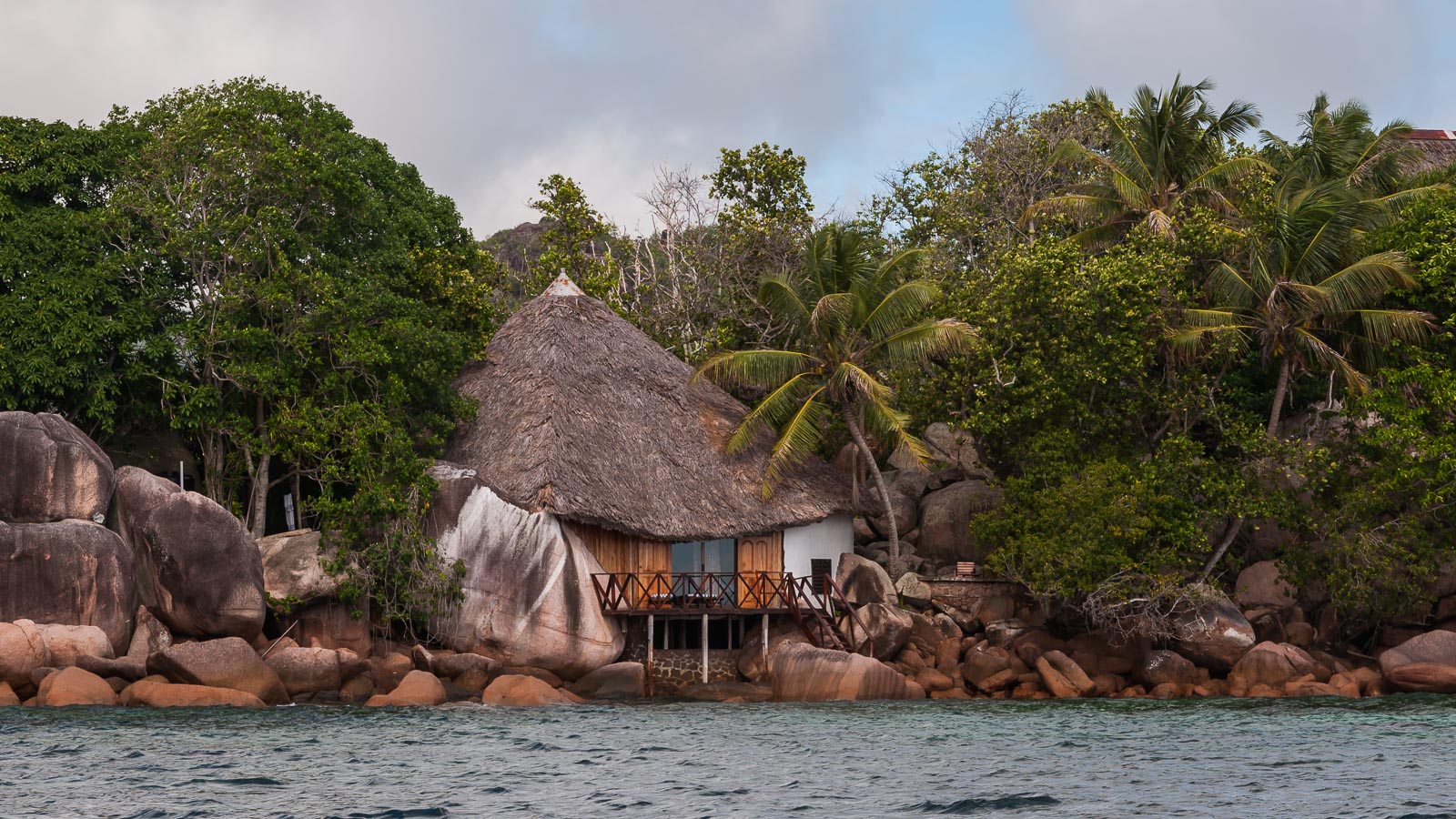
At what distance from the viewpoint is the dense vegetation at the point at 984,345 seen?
92.1ft

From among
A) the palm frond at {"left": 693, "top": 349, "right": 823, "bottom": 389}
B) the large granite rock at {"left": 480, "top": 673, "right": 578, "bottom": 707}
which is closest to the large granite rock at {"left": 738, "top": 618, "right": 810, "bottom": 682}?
the large granite rock at {"left": 480, "top": 673, "right": 578, "bottom": 707}

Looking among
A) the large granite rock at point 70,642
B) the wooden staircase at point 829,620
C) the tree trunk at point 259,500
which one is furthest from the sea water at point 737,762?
the tree trunk at point 259,500

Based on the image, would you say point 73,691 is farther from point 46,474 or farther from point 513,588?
point 513,588

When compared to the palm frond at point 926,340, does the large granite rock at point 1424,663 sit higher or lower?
lower

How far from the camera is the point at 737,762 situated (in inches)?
717

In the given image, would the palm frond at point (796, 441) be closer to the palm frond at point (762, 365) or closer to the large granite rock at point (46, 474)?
the palm frond at point (762, 365)

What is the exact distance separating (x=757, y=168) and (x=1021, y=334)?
Result: 36.1 ft

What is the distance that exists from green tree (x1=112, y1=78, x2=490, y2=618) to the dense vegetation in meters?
0.08

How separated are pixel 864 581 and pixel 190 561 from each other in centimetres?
1345

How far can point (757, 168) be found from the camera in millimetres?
38906

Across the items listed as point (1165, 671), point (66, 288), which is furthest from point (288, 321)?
point (1165, 671)

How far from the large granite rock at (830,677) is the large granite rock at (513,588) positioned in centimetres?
405

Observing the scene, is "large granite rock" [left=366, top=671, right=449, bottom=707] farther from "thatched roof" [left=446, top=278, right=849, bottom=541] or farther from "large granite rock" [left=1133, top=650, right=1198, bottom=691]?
"large granite rock" [left=1133, top=650, right=1198, bottom=691]

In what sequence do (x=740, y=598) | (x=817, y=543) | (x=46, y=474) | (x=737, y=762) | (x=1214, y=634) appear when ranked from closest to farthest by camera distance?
(x=737, y=762)
(x=46, y=474)
(x=1214, y=634)
(x=740, y=598)
(x=817, y=543)
